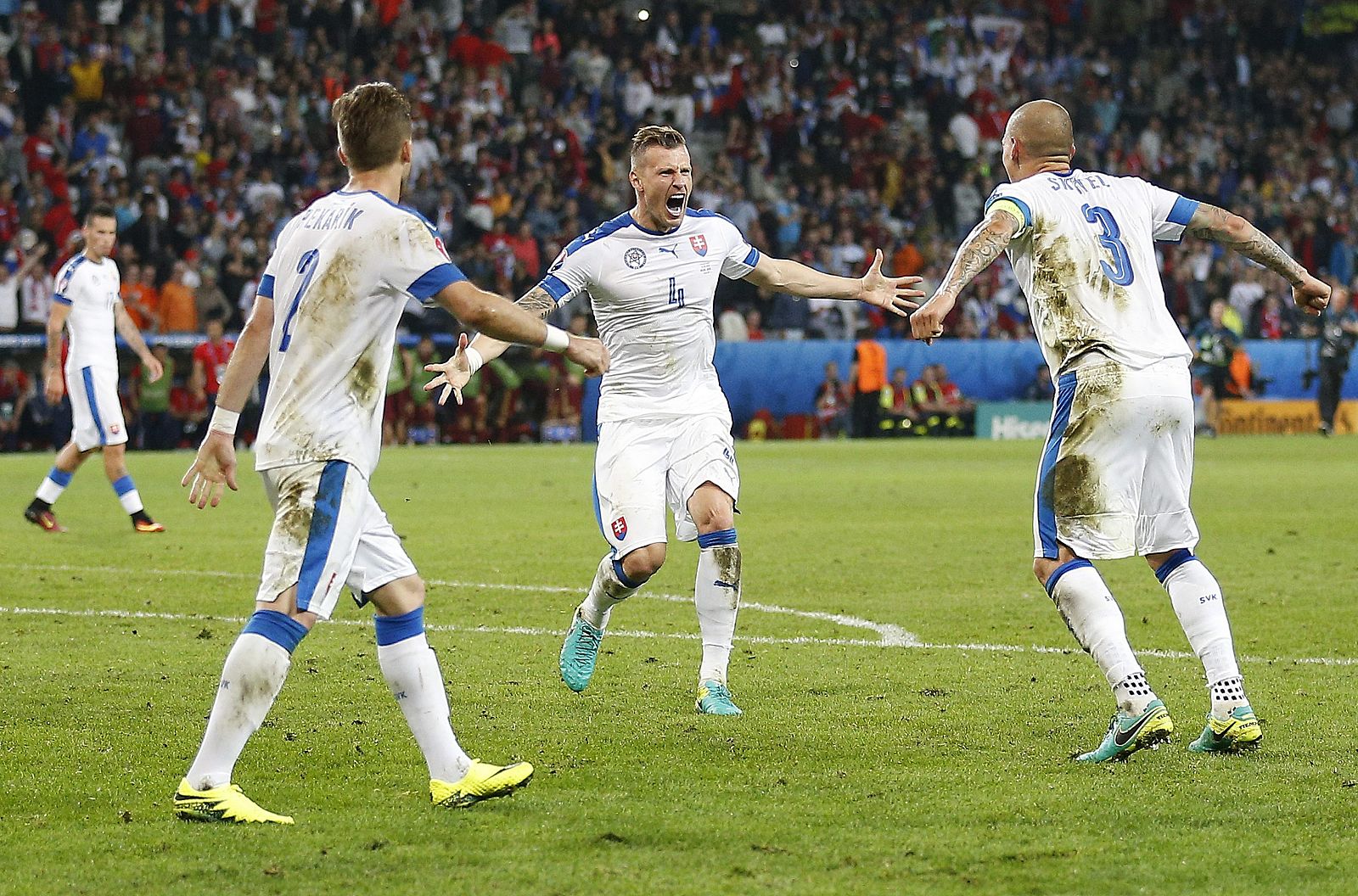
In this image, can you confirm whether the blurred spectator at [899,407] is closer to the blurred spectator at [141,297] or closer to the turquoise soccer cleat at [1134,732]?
the blurred spectator at [141,297]

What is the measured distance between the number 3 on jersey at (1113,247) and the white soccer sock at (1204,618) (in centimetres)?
98

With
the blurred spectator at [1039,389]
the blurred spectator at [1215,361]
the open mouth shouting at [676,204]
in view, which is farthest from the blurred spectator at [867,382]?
the open mouth shouting at [676,204]

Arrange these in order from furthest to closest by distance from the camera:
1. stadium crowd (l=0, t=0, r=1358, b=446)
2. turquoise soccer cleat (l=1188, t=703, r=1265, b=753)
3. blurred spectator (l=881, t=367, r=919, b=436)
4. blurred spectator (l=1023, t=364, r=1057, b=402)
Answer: blurred spectator (l=1023, t=364, r=1057, b=402) → blurred spectator (l=881, t=367, r=919, b=436) → stadium crowd (l=0, t=0, r=1358, b=446) → turquoise soccer cleat (l=1188, t=703, r=1265, b=753)

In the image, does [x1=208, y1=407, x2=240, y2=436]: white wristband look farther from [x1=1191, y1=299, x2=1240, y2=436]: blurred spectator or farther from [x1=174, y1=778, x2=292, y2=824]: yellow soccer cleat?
[x1=1191, y1=299, x2=1240, y2=436]: blurred spectator

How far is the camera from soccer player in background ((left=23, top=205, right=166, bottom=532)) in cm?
1383

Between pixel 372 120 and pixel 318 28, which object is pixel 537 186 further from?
pixel 372 120

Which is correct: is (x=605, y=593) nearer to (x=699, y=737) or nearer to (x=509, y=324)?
(x=699, y=737)

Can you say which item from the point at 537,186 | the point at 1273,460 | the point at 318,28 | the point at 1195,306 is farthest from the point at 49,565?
the point at 1195,306

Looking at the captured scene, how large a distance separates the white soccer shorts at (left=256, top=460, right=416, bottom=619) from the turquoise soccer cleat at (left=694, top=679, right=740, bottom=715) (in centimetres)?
196

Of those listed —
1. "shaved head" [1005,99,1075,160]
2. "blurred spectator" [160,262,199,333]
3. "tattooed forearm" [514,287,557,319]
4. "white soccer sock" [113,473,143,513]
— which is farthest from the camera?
"blurred spectator" [160,262,199,333]

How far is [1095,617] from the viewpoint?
5953 millimetres

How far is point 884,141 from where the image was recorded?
34844mm

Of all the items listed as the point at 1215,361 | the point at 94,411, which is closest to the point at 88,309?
the point at 94,411

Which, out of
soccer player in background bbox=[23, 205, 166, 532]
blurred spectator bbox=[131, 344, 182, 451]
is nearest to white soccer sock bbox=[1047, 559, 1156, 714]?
soccer player in background bbox=[23, 205, 166, 532]
